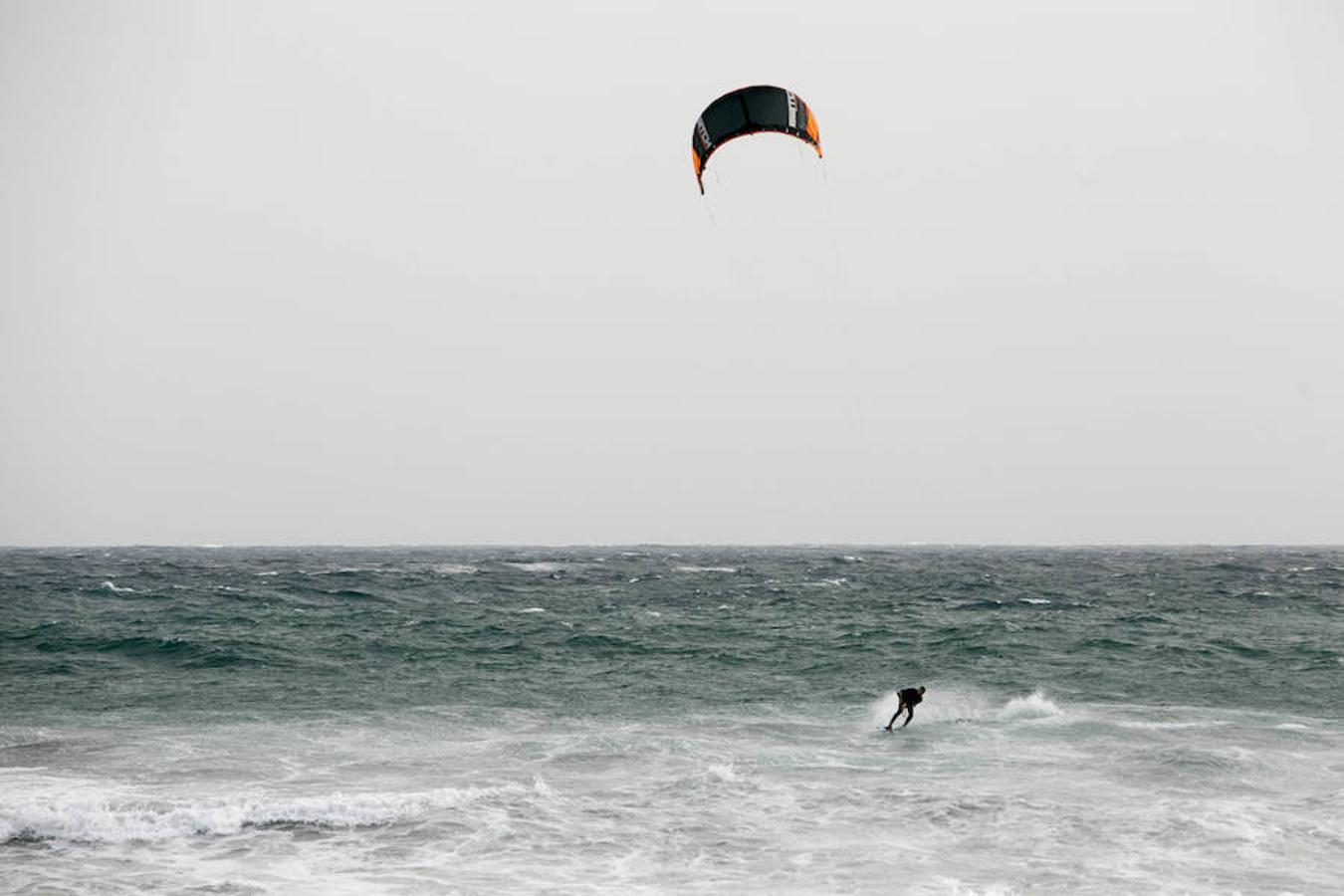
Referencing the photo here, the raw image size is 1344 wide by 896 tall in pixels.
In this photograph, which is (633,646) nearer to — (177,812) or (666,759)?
(666,759)

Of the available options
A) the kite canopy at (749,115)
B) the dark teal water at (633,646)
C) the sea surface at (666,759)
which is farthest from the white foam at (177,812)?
the kite canopy at (749,115)

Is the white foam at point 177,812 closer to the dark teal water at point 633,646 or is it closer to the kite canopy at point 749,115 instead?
the dark teal water at point 633,646

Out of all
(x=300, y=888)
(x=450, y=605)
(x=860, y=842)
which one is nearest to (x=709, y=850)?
(x=860, y=842)

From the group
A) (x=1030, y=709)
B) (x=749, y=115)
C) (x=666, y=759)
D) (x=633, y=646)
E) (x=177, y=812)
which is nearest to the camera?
(x=177, y=812)

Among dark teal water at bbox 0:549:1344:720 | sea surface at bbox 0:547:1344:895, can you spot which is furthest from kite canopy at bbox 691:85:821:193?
dark teal water at bbox 0:549:1344:720

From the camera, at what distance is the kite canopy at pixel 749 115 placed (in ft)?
67.6

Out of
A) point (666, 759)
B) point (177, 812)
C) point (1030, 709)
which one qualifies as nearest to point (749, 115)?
point (666, 759)

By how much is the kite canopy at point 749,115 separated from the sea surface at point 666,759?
1194cm

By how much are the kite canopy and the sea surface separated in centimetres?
1194

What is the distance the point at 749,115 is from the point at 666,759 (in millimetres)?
12590

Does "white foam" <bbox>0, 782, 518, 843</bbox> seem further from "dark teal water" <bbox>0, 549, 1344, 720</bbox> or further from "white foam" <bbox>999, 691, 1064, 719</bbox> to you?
"white foam" <bbox>999, 691, 1064, 719</bbox>

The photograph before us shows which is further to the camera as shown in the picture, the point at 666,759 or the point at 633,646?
the point at 633,646

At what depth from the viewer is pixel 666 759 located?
18406mm

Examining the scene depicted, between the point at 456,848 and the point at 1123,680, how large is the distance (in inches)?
829
